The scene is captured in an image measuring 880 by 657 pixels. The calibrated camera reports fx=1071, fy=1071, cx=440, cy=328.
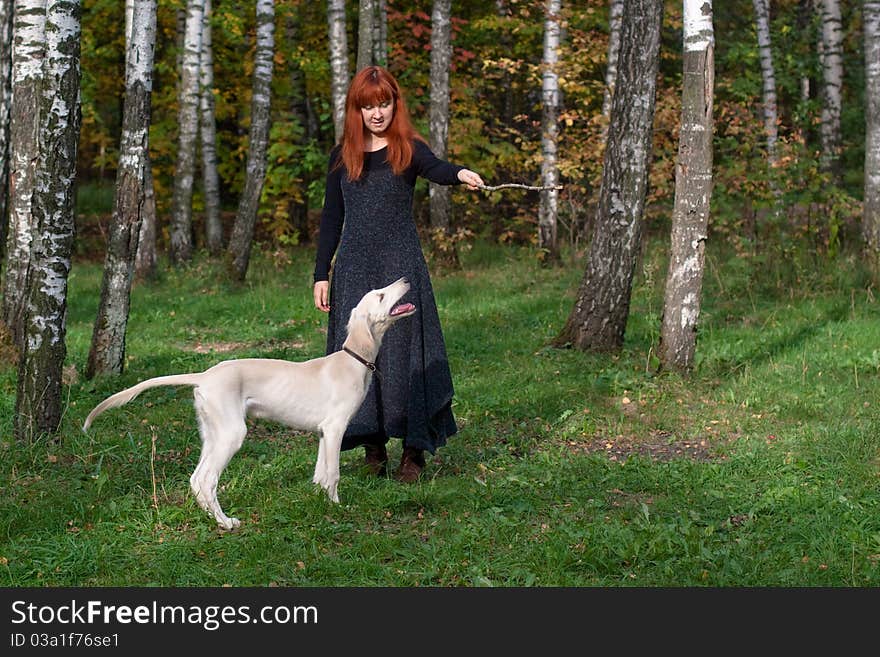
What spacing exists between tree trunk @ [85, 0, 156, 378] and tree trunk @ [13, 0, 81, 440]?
2.06 metres

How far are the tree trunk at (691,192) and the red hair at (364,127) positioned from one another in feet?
10.4

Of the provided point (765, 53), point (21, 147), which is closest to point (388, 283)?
point (21, 147)

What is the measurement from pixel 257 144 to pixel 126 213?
22.0 ft

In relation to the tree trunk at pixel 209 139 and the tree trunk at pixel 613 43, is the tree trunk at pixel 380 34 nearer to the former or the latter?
the tree trunk at pixel 209 139

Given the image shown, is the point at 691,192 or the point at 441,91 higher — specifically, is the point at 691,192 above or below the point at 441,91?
below

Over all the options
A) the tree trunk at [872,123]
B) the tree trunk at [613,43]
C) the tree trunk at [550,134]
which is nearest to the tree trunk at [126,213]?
the tree trunk at [550,134]

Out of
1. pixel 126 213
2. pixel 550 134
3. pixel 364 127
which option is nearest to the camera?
pixel 364 127

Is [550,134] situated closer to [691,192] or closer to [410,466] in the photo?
[691,192]

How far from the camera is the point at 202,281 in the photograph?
15.3m

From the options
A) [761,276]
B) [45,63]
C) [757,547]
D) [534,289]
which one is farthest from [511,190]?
[757,547]

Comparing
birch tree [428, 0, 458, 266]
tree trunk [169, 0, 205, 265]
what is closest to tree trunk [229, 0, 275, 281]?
tree trunk [169, 0, 205, 265]

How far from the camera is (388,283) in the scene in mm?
6090

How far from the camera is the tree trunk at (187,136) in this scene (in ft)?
53.4

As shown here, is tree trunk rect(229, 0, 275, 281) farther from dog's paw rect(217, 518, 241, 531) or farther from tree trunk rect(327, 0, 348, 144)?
dog's paw rect(217, 518, 241, 531)
